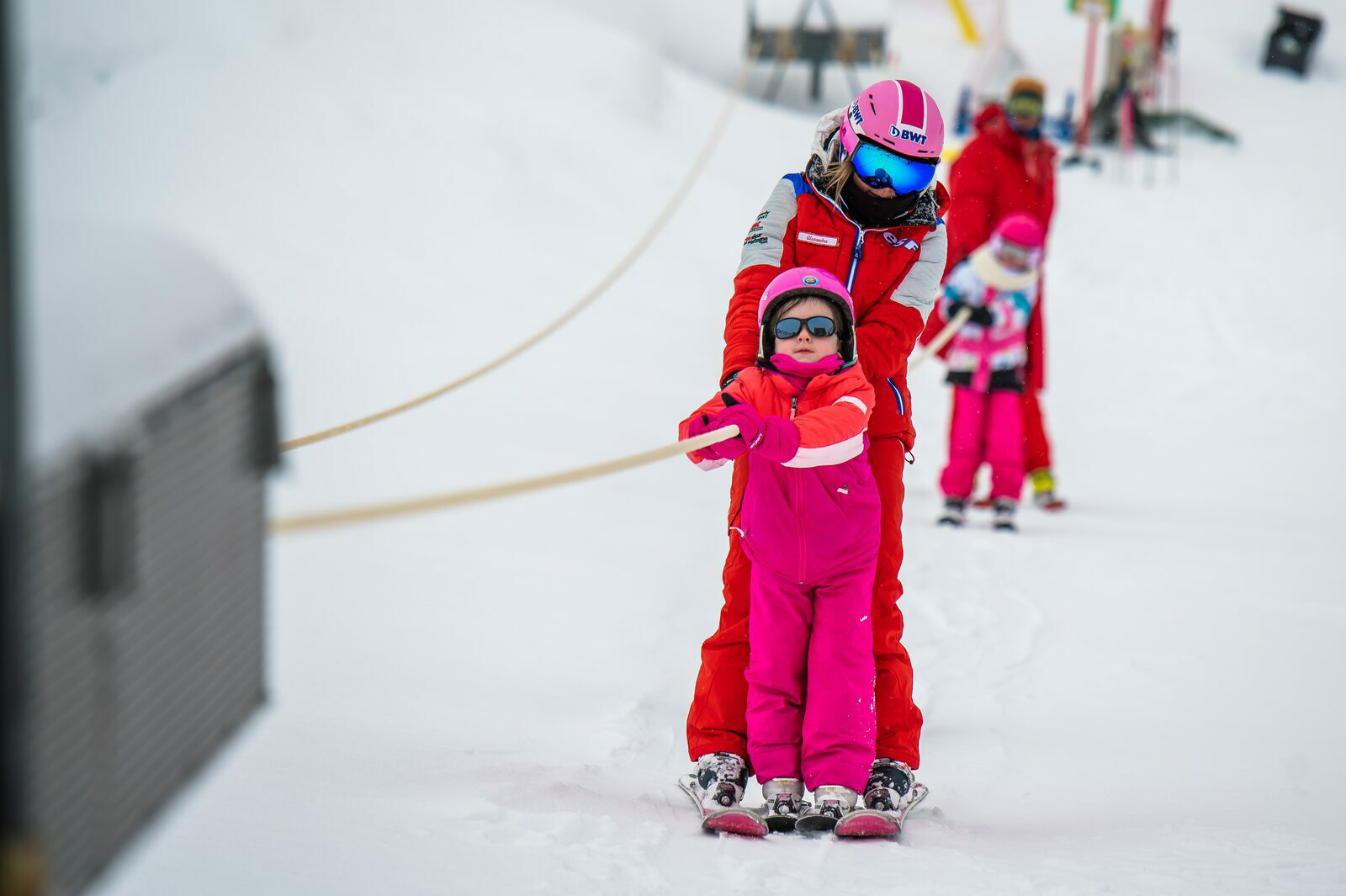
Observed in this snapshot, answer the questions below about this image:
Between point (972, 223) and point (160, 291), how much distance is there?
4901 millimetres

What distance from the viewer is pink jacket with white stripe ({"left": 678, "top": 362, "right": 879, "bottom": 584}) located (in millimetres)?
2865

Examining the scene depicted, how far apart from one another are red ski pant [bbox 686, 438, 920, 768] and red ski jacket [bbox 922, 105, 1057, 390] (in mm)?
3038

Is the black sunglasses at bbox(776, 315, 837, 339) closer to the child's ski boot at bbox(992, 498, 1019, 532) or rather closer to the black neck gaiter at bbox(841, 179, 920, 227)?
the black neck gaiter at bbox(841, 179, 920, 227)

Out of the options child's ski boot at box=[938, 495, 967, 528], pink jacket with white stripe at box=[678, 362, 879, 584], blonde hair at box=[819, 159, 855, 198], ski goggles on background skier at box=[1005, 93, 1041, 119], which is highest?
ski goggles on background skier at box=[1005, 93, 1041, 119]

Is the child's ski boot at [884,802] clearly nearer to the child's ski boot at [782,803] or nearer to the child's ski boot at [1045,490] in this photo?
the child's ski boot at [782,803]

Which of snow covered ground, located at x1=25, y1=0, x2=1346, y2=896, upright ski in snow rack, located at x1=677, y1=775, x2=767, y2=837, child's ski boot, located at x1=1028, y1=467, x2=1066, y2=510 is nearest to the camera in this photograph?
snow covered ground, located at x1=25, y1=0, x2=1346, y2=896

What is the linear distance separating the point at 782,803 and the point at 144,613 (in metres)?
1.70

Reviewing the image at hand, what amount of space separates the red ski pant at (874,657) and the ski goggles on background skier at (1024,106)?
3392 millimetres

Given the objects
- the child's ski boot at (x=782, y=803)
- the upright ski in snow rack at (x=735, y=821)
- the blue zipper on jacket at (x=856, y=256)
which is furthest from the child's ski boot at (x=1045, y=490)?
the upright ski in snow rack at (x=735, y=821)

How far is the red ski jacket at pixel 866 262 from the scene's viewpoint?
3.07m

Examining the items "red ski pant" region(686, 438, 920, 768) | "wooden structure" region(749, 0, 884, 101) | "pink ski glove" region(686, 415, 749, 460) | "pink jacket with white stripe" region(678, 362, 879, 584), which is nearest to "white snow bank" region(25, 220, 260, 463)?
"pink ski glove" region(686, 415, 749, 460)

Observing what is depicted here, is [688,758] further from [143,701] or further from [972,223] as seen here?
[972,223]

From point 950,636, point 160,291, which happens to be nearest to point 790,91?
point 950,636

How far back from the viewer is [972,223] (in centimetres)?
605
